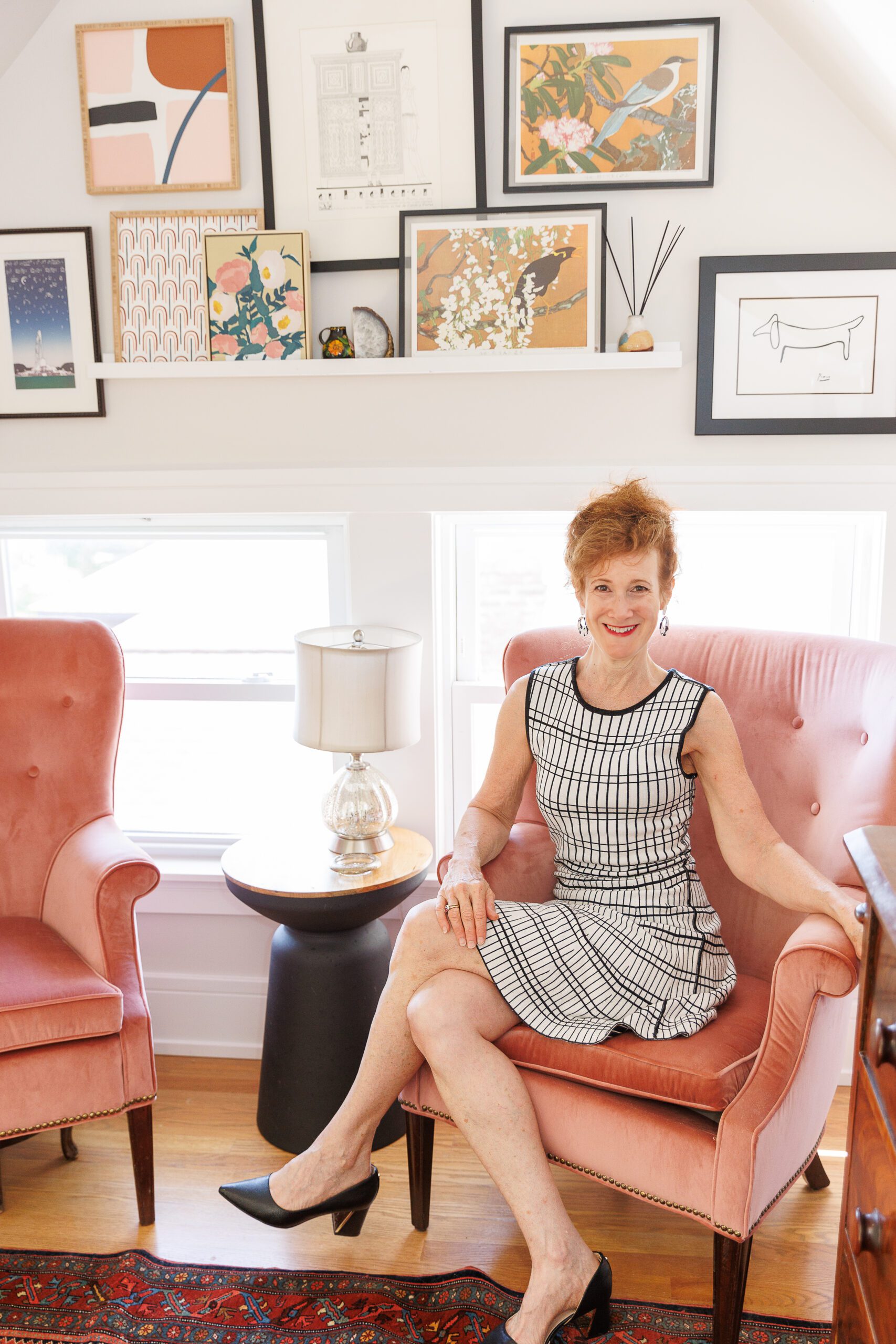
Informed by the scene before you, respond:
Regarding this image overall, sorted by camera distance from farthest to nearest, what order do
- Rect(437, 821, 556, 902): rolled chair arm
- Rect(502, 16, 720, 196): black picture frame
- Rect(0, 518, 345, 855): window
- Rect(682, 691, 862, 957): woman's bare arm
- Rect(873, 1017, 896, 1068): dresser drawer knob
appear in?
Rect(0, 518, 345, 855): window → Rect(502, 16, 720, 196): black picture frame → Rect(437, 821, 556, 902): rolled chair arm → Rect(682, 691, 862, 957): woman's bare arm → Rect(873, 1017, 896, 1068): dresser drawer knob

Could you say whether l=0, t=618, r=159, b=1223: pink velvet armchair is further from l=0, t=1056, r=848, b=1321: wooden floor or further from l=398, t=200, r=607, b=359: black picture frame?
Result: l=398, t=200, r=607, b=359: black picture frame

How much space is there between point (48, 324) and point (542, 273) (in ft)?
3.87

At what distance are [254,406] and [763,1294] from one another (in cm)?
207

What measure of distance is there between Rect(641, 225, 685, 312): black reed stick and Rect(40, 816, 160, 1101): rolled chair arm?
1.58 meters

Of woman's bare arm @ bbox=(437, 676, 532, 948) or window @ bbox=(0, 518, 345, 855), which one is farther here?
window @ bbox=(0, 518, 345, 855)

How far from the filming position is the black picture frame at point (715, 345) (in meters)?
2.14

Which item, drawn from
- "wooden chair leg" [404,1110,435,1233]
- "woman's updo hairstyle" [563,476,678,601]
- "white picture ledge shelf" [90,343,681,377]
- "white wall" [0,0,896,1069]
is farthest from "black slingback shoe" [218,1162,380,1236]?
"white picture ledge shelf" [90,343,681,377]

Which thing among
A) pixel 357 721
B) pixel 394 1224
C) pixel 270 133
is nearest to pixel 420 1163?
pixel 394 1224

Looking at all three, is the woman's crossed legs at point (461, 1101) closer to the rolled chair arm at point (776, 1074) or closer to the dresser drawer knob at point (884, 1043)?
the rolled chair arm at point (776, 1074)

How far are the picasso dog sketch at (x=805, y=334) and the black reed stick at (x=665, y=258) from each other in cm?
24

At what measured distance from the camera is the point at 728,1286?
151 centimetres

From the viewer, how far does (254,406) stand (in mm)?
2375

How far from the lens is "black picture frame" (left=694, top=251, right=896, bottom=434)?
2137mm

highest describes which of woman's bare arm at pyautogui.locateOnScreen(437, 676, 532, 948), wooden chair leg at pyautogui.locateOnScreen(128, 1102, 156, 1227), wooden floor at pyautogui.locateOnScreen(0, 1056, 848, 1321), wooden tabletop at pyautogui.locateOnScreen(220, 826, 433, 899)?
woman's bare arm at pyautogui.locateOnScreen(437, 676, 532, 948)
